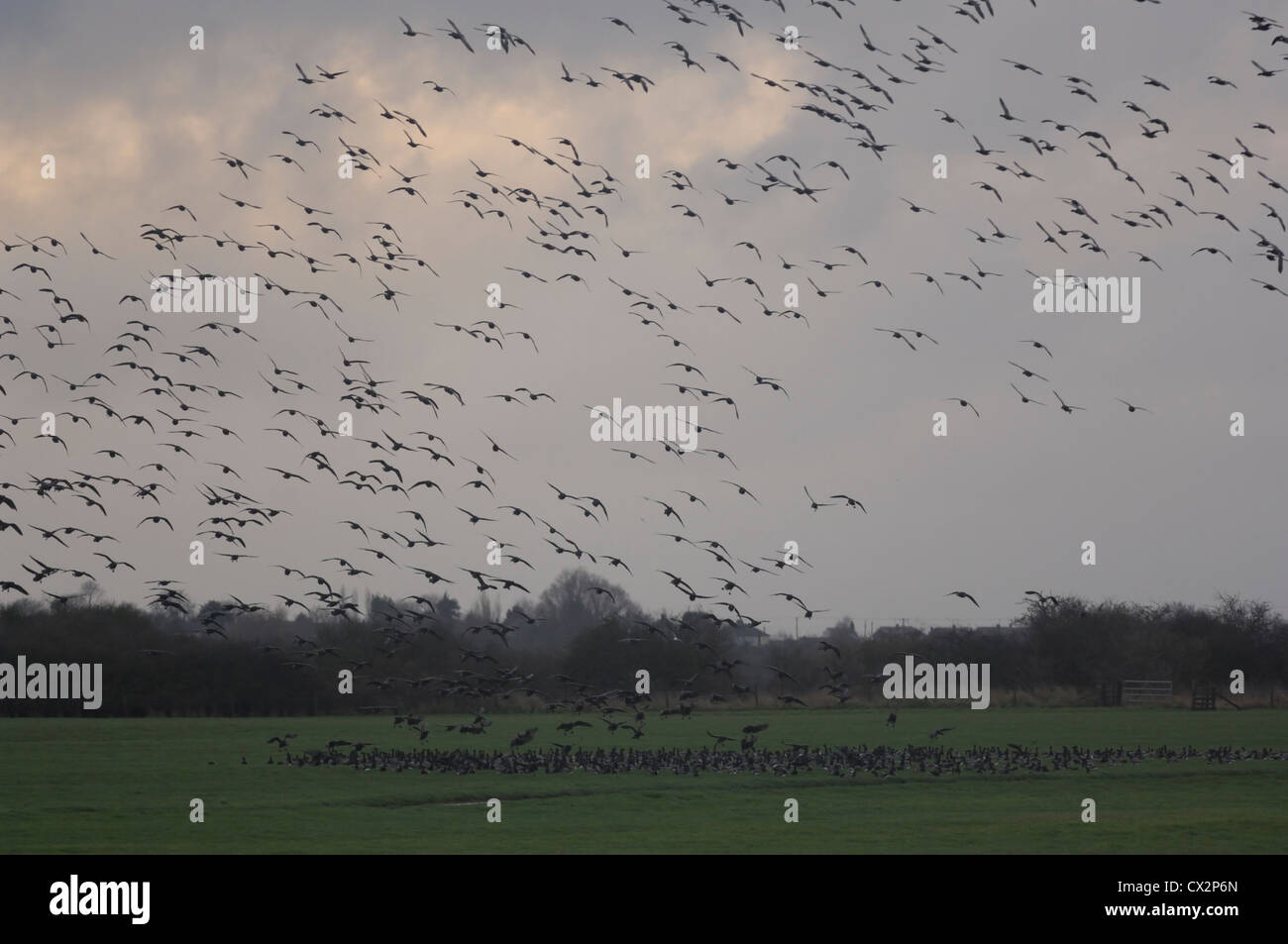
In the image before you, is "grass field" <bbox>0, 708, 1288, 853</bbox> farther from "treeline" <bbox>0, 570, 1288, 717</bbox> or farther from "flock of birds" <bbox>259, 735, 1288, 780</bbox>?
"treeline" <bbox>0, 570, 1288, 717</bbox>

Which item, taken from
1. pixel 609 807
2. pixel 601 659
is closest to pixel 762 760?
pixel 609 807

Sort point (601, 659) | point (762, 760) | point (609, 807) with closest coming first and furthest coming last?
point (609, 807) < point (762, 760) < point (601, 659)

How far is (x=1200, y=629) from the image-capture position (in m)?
122

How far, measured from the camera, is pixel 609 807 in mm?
37812

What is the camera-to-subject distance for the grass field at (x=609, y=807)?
30.2m

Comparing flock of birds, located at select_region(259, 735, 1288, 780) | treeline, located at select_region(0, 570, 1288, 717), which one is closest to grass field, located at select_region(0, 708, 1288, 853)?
flock of birds, located at select_region(259, 735, 1288, 780)

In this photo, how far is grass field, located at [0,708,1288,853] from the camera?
99.2 feet

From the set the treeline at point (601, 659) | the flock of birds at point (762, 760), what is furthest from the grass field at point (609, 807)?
the treeline at point (601, 659)

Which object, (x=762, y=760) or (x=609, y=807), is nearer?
(x=609, y=807)

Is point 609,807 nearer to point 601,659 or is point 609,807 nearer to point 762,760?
point 762,760

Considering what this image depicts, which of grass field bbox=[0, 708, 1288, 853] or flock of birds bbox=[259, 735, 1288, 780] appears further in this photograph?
flock of birds bbox=[259, 735, 1288, 780]

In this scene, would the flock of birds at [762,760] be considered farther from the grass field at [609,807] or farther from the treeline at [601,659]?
the treeline at [601,659]
